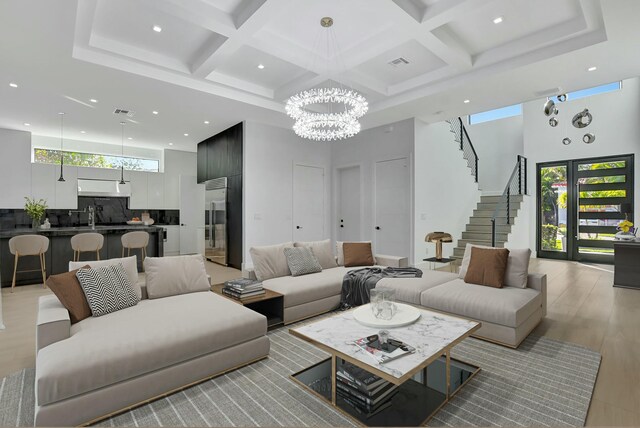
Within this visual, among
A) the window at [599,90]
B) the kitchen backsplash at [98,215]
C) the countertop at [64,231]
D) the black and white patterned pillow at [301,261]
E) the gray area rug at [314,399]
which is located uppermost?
the window at [599,90]

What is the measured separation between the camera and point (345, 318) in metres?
2.63

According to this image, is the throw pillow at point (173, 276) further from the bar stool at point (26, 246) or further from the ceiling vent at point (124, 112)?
the ceiling vent at point (124, 112)

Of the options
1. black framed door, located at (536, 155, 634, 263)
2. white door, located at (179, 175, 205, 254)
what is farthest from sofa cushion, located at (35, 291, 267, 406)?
black framed door, located at (536, 155, 634, 263)

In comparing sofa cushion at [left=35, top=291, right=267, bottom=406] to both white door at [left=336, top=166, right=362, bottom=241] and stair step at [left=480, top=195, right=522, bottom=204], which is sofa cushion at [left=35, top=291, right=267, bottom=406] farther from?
stair step at [left=480, top=195, right=522, bottom=204]

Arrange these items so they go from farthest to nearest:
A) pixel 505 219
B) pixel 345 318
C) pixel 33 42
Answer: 1. pixel 505 219
2. pixel 33 42
3. pixel 345 318

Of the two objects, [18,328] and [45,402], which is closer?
[45,402]

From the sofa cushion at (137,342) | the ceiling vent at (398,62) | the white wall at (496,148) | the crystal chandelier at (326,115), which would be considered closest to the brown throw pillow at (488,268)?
the crystal chandelier at (326,115)

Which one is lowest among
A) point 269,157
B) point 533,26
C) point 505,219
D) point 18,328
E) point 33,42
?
point 18,328

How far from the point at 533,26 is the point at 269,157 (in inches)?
195

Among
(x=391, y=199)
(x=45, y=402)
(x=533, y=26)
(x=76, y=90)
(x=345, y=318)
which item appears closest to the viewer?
(x=45, y=402)

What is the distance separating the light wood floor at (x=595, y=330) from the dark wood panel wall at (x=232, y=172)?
1.19 m

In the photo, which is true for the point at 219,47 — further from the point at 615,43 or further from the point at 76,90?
the point at 615,43

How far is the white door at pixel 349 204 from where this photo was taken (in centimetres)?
773

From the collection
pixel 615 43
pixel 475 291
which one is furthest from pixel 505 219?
pixel 475 291
